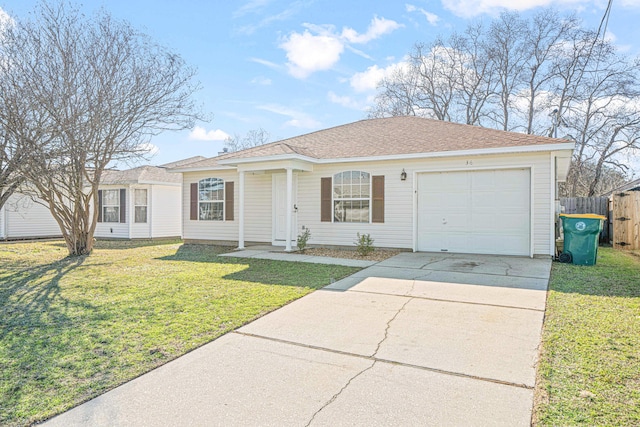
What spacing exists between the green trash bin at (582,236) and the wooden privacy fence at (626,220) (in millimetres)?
4538

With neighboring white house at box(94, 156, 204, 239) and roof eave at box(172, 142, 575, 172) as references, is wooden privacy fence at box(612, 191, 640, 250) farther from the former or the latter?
neighboring white house at box(94, 156, 204, 239)

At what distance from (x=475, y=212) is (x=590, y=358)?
658cm

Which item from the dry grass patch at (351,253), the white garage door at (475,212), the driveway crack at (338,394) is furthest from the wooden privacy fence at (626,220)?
the driveway crack at (338,394)

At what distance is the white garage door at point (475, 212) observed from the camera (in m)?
9.06

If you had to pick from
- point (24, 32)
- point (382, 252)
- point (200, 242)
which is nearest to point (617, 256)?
point (382, 252)

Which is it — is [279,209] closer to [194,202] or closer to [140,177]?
[194,202]

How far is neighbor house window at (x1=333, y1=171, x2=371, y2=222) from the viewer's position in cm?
1059

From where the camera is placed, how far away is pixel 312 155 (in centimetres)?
1083

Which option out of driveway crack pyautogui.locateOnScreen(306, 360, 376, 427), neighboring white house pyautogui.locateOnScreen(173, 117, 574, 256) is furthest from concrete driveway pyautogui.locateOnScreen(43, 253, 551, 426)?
neighboring white house pyautogui.locateOnScreen(173, 117, 574, 256)

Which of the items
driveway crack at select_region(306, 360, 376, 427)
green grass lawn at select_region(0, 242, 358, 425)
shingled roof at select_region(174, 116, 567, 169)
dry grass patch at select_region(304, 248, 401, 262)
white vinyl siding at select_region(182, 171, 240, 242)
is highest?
shingled roof at select_region(174, 116, 567, 169)

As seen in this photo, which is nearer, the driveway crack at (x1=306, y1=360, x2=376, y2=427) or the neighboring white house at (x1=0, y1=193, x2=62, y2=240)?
the driveway crack at (x1=306, y1=360, x2=376, y2=427)

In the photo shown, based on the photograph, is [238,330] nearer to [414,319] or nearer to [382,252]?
[414,319]

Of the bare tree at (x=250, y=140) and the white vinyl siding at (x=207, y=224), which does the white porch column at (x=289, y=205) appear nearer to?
the white vinyl siding at (x=207, y=224)

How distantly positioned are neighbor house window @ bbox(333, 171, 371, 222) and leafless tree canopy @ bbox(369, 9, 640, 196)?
44.8ft
